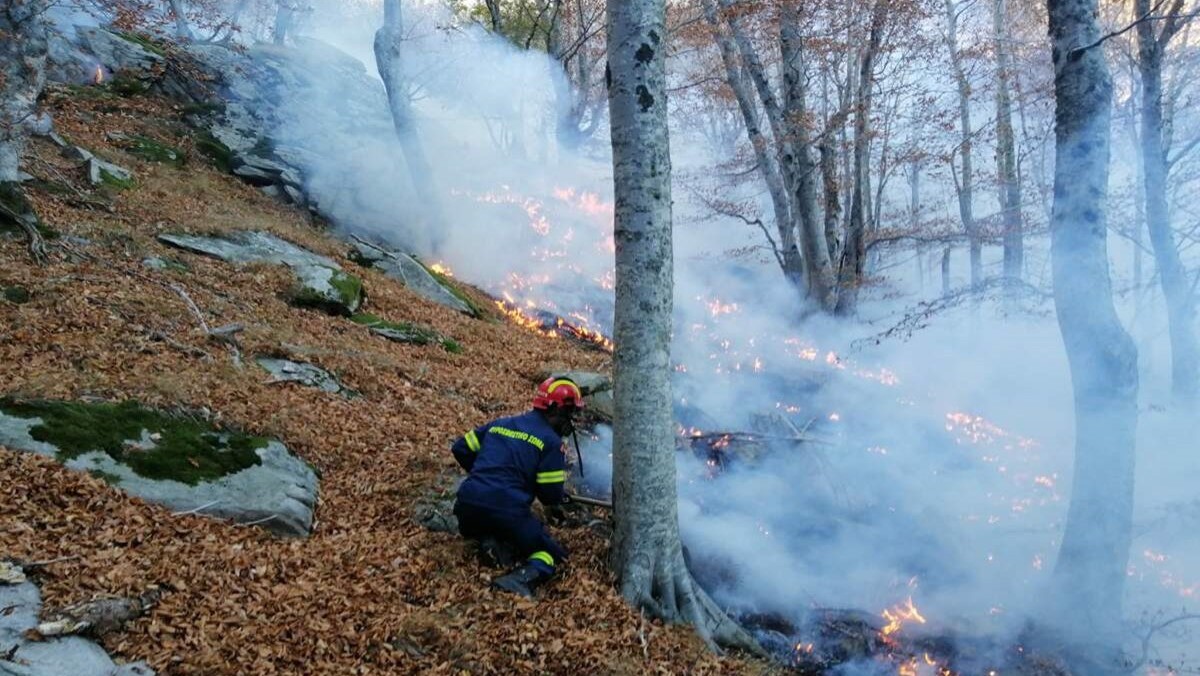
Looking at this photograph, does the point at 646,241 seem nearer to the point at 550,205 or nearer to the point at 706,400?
the point at 706,400

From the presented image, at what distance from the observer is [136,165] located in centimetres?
1329

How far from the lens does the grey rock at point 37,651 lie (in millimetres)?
3002

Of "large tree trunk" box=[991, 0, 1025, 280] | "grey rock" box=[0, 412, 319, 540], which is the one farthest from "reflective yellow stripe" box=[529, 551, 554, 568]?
"large tree trunk" box=[991, 0, 1025, 280]

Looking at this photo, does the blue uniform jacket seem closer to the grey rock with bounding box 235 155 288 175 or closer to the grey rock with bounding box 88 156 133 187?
the grey rock with bounding box 88 156 133 187

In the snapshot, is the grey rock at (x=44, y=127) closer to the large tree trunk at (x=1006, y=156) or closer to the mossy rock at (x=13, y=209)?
the mossy rock at (x=13, y=209)

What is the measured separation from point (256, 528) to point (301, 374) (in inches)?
120

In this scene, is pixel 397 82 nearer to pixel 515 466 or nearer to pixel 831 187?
pixel 831 187

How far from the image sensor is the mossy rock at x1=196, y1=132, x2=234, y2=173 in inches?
607

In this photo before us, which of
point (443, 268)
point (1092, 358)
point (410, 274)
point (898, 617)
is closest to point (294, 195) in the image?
point (443, 268)

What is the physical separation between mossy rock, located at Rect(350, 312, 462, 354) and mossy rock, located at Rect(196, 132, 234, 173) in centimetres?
795

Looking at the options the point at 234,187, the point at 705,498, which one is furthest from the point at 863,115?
the point at 234,187

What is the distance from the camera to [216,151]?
15.7 metres

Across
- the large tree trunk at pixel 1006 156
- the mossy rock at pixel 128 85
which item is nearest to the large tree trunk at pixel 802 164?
the large tree trunk at pixel 1006 156

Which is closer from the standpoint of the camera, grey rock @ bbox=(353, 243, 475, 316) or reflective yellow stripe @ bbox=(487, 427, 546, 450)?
reflective yellow stripe @ bbox=(487, 427, 546, 450)
